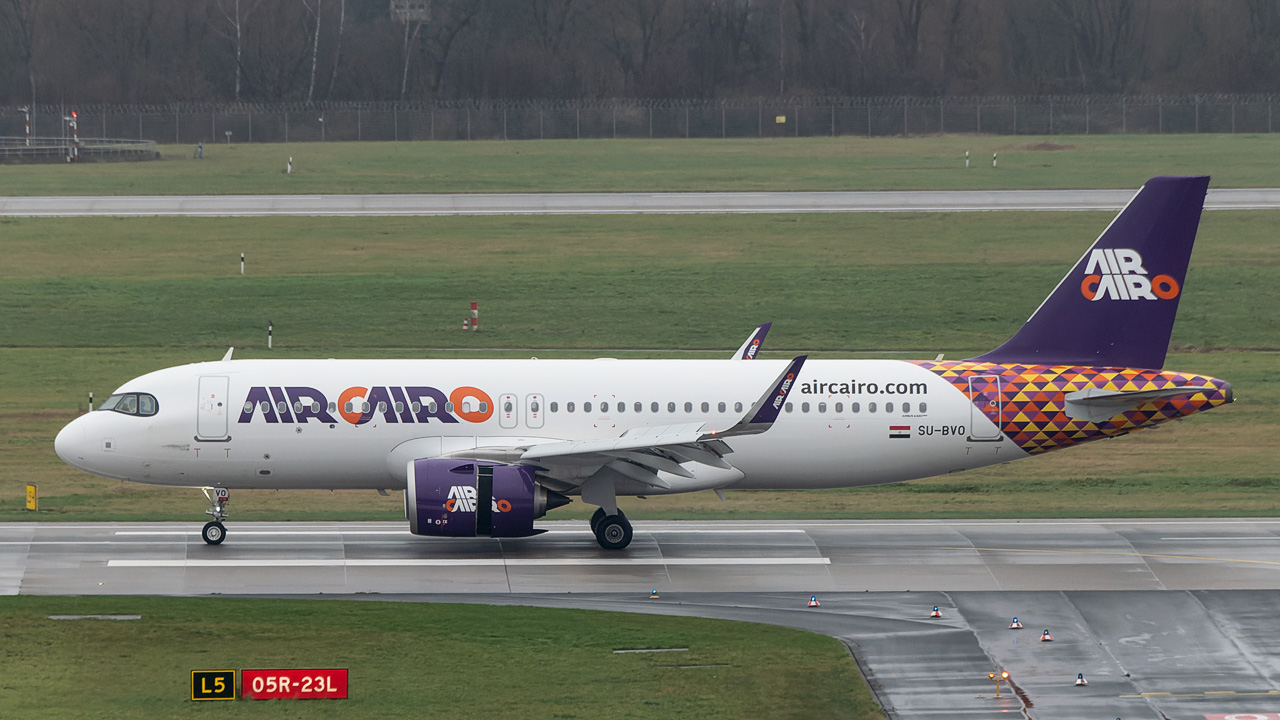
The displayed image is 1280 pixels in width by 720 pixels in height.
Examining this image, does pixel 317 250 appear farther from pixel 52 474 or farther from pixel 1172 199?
pixel 1172 199

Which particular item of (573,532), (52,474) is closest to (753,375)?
(573,532)

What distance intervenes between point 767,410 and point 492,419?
654cm

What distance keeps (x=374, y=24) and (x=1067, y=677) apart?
12288 cm

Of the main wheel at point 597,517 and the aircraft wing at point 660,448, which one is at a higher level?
the aircraft wing at point 660,448

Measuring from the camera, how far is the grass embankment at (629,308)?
4050 centimetres

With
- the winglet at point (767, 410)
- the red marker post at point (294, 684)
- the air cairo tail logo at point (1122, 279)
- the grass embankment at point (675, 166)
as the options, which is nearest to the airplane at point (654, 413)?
the air cairo tail logo at point (1122, 279)

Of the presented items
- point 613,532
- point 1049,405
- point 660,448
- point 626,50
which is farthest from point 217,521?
point 626,50

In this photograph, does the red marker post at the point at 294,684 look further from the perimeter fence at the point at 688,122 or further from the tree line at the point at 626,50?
the tree line at the point at 626,50

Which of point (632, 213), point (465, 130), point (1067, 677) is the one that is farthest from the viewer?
point (465, 130)

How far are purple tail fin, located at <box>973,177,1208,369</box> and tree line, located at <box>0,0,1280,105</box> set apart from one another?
93826 mm

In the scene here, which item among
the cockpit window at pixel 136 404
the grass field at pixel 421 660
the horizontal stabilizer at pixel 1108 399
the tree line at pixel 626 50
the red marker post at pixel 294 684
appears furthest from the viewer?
the tree line at pixel 626 50

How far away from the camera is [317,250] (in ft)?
232

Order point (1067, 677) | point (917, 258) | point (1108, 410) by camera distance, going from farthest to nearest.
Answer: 1. point (917, 258)
2. point (1108, 410)
3. point (1067, 677)

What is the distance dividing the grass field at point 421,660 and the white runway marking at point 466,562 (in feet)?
10.6
